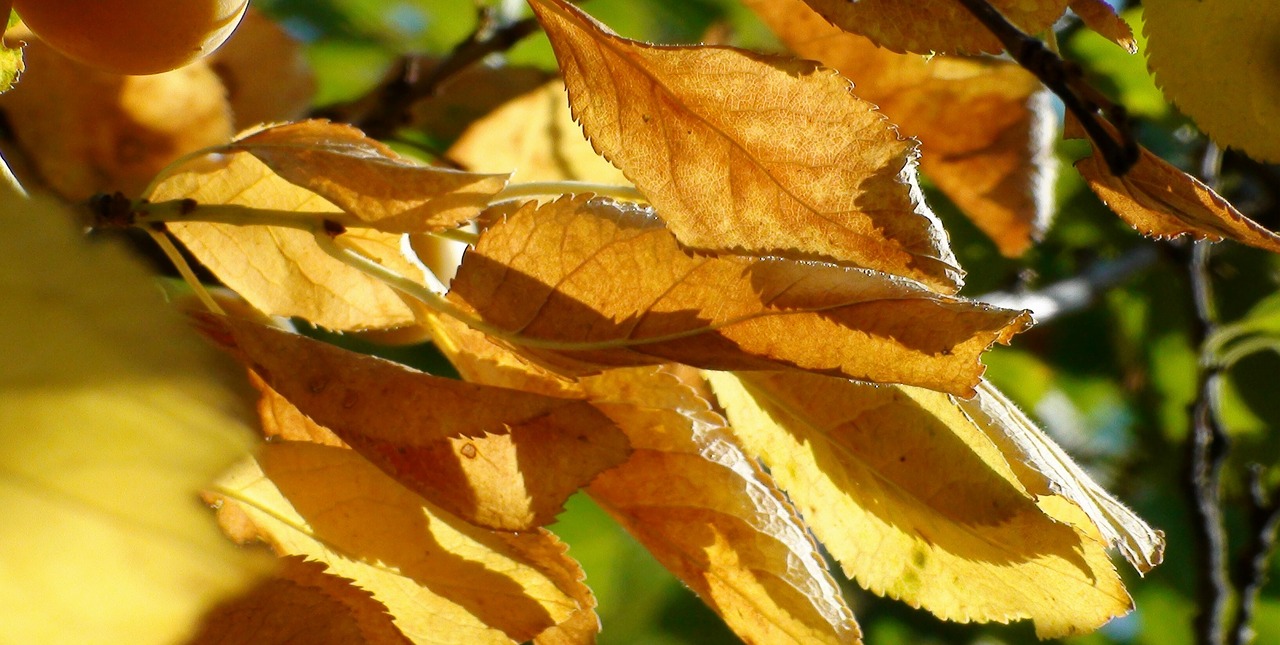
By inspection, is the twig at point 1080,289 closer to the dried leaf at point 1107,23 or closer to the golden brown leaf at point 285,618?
the dried leaf at point 1107,23

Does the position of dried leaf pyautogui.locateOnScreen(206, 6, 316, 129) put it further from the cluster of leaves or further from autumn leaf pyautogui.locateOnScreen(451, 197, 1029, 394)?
autumn leaf pyautogui.locateOnScreen(451, 197, 1029, 394)

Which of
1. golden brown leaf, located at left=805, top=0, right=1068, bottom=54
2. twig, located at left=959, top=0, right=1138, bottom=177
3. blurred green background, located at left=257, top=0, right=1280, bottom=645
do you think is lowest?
blurred green background, located at left=257, top=0, right=1280, bottom=645

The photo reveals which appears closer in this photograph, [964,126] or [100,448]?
[100,448]

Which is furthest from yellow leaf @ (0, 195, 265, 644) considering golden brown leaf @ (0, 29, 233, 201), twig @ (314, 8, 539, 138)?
twig @ (314, 8, 539, 138)

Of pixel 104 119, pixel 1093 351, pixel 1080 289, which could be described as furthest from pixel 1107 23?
pixel 1093 351

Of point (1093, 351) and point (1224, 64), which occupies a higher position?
point (1224, 64)

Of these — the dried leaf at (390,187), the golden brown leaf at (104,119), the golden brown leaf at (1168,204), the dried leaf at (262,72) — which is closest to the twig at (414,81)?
the dried leaf at (262,72)

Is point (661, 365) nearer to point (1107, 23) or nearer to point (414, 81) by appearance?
point (1107, 23)
